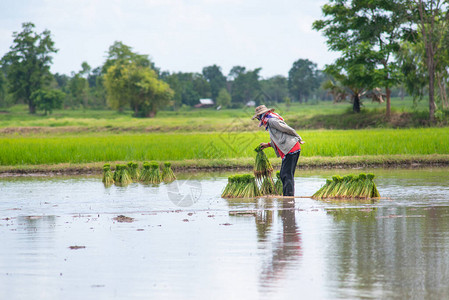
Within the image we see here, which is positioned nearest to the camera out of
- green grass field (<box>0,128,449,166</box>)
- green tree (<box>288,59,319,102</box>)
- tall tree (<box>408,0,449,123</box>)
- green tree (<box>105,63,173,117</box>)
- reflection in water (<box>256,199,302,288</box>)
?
reflection in water (<box>256,199,302,288</box>)

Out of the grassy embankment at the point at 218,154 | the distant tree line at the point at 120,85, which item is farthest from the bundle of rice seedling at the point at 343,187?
the distant tree line at the point at 120,85

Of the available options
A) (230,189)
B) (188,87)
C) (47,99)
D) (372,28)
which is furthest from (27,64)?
(230,189)

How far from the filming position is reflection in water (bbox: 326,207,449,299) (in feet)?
15.9

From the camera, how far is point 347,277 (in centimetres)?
514

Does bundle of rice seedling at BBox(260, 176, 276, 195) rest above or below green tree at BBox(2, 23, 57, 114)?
below

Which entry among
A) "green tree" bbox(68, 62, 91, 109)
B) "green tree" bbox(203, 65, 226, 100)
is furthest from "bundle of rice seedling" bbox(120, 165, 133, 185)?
"green tree" bbox(203, 65, 226, 100)

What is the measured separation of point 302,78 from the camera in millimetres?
101812

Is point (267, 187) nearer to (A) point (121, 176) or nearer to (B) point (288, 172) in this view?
(B) point (288, 172)

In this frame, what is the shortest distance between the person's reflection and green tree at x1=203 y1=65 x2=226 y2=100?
94.7 metres

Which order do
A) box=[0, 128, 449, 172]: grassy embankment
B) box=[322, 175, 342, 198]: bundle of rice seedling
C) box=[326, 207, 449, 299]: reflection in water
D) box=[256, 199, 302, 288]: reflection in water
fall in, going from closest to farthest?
box=[326, 207, 449, 299]: reflection in water, box=[256, 199, 302, 288]: reflection in water, box=[322, 175, 342, 198]: bundle of rice seedling, box=[0, 128, 449, 172]: grassy embankment

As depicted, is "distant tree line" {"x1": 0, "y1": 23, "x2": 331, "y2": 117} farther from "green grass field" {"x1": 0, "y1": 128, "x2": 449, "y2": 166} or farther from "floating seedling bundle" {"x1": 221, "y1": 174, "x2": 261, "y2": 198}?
"floating seedling bundle" {"x1": 221, "y1": 174, "x2": 261, "y2": 198}

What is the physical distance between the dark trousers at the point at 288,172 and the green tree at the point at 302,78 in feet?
304

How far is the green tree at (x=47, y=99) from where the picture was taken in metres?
65.8

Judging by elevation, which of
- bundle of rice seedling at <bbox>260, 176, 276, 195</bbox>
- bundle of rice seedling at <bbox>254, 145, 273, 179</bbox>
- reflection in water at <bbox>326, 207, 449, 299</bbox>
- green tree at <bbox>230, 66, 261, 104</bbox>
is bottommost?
reflection in water at <bbox>326, 207, 449, 299</bbox>
